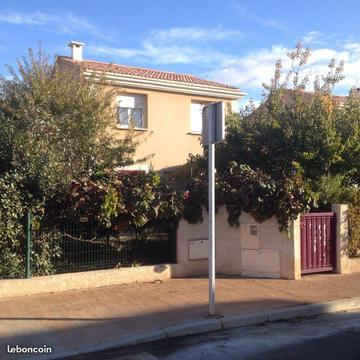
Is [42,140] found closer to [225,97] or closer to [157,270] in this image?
[157,270]

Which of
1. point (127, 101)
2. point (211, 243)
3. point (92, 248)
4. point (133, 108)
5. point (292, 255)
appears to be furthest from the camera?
point (133, 108)

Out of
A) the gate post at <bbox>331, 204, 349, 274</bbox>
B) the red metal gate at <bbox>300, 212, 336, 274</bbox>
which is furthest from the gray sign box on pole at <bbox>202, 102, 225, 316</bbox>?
the gate post at <bbox>331, 204, 349, 274</bbox>

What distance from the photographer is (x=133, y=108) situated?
19047 millimetres

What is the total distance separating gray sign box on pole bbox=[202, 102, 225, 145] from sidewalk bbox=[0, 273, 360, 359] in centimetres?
259

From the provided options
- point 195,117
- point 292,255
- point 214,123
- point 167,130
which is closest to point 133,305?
point 214,123

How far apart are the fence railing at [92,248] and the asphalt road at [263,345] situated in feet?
11.7

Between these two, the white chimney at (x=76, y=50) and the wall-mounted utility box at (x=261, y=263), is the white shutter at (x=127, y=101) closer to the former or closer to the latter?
the white chimney at (x=76, y=50)

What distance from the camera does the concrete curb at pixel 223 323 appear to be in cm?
Answer: 634

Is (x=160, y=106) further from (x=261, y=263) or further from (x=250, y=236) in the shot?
(x=261, y=263)

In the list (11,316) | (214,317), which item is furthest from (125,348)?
(11,316)

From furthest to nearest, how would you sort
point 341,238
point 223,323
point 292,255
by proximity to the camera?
point 341,238 < point 292,255 < point 223,323

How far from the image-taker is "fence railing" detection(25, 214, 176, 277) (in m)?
9.39

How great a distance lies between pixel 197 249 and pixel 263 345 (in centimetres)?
453

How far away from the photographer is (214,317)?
748cm
